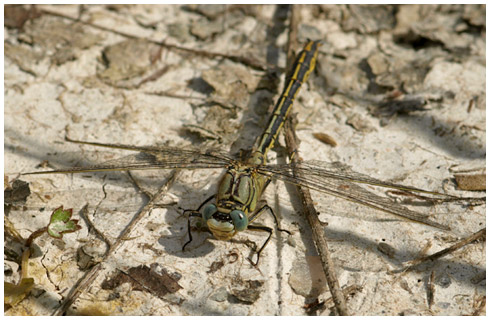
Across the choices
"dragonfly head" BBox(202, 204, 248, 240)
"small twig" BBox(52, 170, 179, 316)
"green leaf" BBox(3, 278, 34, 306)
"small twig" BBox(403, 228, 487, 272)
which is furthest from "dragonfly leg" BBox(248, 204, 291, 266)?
"green leaf" BBox(3, 278, 34, 306)

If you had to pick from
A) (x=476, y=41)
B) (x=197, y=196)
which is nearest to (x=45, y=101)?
(x=197, y=196)

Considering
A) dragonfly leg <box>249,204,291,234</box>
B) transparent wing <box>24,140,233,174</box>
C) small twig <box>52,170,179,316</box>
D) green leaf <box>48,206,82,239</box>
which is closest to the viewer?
small twig <box>52,170,179,316</box>

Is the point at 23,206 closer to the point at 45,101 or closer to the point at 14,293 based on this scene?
the point at 14,293

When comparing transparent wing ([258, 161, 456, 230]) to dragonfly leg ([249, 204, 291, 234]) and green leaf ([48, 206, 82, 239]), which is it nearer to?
dragonfly leg ([249, 204, 291, 234])

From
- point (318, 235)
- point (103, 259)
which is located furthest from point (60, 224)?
point (318, 235)

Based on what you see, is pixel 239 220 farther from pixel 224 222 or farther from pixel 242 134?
pixel 242 134

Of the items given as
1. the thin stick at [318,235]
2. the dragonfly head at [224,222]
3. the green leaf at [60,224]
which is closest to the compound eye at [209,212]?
the dragonfly head at [224,222]

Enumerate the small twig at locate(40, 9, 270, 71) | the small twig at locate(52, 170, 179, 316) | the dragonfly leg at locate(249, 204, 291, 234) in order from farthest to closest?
1. the small twig at locate(40, 9, 270, 71)
2. the dragonfly leg at locate(249, 204, 291, 234)
3. the small twig at locate(52, 170, 179, 316)

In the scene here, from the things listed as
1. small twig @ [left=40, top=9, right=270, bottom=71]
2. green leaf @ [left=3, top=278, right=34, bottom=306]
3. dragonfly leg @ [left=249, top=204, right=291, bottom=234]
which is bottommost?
green leaf @ [left=3, top=278, right=34, bottom=306]
